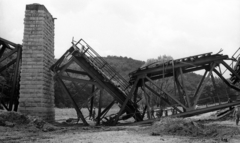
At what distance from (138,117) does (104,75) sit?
343 cm

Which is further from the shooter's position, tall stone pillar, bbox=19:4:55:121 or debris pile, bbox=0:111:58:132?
tall stone pillar, bbox=19:4:55:121

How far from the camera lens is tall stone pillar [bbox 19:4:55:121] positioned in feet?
46.8

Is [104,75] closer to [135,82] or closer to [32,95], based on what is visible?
[135,82]

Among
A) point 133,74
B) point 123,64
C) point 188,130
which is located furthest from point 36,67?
point 123,64

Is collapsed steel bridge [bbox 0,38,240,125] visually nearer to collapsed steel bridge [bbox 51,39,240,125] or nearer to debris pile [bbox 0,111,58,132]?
collapsed steel bridge [bbox 51,39,240,125]

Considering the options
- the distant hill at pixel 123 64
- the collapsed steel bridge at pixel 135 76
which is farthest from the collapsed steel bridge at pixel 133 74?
the distant hill at pixel 123 64

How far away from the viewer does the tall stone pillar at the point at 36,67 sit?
562 inches

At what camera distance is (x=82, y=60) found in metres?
15.3

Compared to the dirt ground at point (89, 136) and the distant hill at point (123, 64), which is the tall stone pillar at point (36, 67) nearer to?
the dirt ground at point (89, 136)

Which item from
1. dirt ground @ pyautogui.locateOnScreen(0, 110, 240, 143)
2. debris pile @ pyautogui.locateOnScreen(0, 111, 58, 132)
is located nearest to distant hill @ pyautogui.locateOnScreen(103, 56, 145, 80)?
debris pile @ pyautogui.locateOnScreen(0, 111, 58, 132)

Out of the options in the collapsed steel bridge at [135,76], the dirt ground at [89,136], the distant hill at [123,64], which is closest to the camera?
the dirt ground at [89,136]

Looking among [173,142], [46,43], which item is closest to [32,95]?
[46,43]

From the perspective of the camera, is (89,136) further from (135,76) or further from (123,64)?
(123,64)

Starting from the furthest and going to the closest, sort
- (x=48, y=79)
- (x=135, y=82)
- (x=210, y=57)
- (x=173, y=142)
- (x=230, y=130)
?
(x=48, y=79) → (x=135, y=82) → (x=210, y=57) → (x=230, y=130) → (x=173, y=142)
